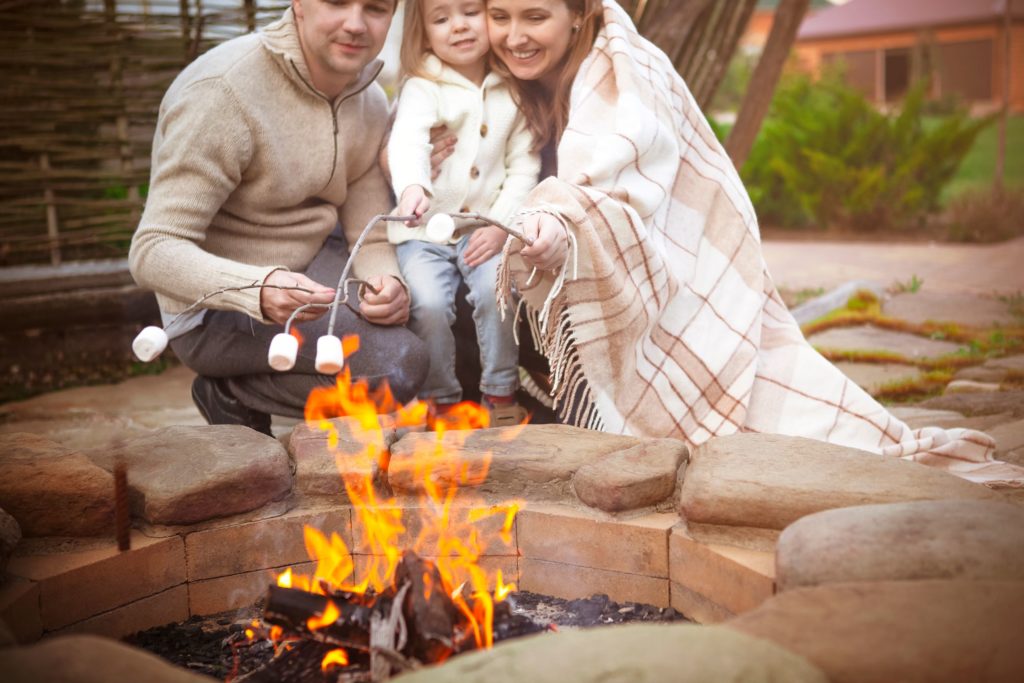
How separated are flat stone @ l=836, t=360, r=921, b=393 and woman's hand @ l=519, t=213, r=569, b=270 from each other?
1.83m

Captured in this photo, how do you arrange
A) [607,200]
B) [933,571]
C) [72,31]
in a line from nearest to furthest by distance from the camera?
[933,571], [607,200], [72,31]

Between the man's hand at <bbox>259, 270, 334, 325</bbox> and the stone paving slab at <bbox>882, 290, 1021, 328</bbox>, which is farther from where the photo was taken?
the stone paving slab at <bbox>882, 290, 1021, 328</bbox>

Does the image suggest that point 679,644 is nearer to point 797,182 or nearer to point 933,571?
point 933,571

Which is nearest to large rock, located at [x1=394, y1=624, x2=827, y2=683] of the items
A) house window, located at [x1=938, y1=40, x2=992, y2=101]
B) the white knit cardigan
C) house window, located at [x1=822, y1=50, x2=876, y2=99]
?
the white knit cardigan

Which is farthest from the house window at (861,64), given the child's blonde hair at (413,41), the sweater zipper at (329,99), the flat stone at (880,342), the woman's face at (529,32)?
the sweater zipper at (329,99)

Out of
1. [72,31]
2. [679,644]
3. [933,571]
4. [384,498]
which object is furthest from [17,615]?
[72,31]

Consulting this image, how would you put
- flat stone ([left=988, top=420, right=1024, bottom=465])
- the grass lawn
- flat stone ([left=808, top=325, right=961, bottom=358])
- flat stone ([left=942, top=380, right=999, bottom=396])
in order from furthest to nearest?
the grass lawn < flat stone ([left=808, top=325, right=961, bottom=358]) < flat stone ([left=942, top=380, right=999, bottom=396]) < flat stone ([left=988, top=420, right=1024, bottom=465])

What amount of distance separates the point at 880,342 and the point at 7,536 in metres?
3.80

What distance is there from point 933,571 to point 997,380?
2.50 m

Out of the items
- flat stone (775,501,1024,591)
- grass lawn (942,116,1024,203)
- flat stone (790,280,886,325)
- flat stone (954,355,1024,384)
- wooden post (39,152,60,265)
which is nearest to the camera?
flat stone (775,501,1024,591)

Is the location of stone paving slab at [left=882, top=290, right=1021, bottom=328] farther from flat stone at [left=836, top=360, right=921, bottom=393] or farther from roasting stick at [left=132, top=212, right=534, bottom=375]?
roasting stick at [left=132, top=212, right=534, bottom=375]

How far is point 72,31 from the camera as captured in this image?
5117 mm

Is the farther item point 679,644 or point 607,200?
point 607,200

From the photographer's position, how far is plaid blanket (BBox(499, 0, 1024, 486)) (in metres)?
2.77
